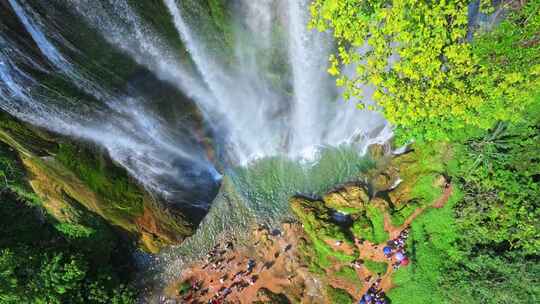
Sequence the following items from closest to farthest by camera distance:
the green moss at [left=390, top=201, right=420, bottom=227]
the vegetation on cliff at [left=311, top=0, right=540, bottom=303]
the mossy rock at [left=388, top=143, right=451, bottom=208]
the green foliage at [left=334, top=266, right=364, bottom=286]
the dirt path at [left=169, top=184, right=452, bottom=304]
Result: the vegetation on cliff at [left=311, top=0, right=540, bottom=303]
the mossy rock at [left=388, top=143, right=451, bottom=208]
the green moss at [left=390, top=201, right=420, bottom=227]
the dirt path at [left=169, top=184, right=452, bottom=304]
the green foliage at [left=334, top=266, right=364, bottom=286]

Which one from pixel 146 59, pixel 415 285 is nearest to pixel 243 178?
pixel 146 59

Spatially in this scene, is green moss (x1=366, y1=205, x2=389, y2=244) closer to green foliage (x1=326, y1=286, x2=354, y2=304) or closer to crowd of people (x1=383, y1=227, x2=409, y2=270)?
crowd of people (x1=383, y1=227, x2=409, y2=270)

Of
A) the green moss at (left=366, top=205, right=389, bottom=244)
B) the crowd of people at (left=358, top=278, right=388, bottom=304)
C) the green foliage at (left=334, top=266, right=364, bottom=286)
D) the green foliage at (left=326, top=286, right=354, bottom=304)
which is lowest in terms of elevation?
the green foliage at (left=326, top=286, right=354, bottom=304)

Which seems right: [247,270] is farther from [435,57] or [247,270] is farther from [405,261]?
[435,57]

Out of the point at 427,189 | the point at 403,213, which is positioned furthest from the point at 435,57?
the point at 403,213

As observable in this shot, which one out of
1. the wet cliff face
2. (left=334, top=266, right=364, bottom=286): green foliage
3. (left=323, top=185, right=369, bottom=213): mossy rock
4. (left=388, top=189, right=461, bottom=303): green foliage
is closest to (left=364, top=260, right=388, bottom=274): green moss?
(left=388, top=189, right=461, bottom=303): green foliage

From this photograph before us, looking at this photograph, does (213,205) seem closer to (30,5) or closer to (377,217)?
(377,217)

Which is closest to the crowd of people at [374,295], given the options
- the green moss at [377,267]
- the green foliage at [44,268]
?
the green moss at [377,267]

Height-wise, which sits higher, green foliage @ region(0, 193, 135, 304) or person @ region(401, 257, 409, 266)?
person @ region(401, 257, 409, 266)
